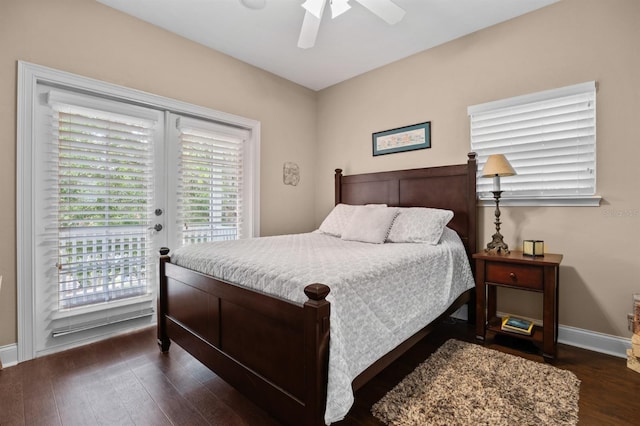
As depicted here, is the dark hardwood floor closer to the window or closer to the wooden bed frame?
the wooden bed frame

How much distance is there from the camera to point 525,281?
85.6 inches

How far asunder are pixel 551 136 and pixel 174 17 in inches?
131

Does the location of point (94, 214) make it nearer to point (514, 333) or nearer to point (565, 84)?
point (514, 333)

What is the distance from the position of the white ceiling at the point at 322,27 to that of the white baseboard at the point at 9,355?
266 cm

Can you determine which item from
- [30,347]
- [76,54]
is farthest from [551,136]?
[30,347]

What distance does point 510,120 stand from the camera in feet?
8.70

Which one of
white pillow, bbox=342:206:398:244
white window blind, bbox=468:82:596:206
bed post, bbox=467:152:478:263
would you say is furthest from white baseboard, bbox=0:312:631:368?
white pillow, bbox=342:206:398:244

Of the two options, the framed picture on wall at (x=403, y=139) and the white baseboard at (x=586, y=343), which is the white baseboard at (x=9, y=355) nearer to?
the white baseboard at (x=586, y=343)

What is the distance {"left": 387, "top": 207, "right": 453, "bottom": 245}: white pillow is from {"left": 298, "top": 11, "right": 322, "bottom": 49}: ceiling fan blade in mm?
1673

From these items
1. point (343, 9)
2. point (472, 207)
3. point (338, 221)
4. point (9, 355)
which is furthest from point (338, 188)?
point (9, 355)

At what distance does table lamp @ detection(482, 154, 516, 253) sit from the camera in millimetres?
2379

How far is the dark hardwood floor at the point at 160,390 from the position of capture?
1.54 meters

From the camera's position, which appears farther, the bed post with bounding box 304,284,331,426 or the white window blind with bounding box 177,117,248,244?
the white window blind with bounding box 177,117,248,244

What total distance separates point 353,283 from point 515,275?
1.51m
